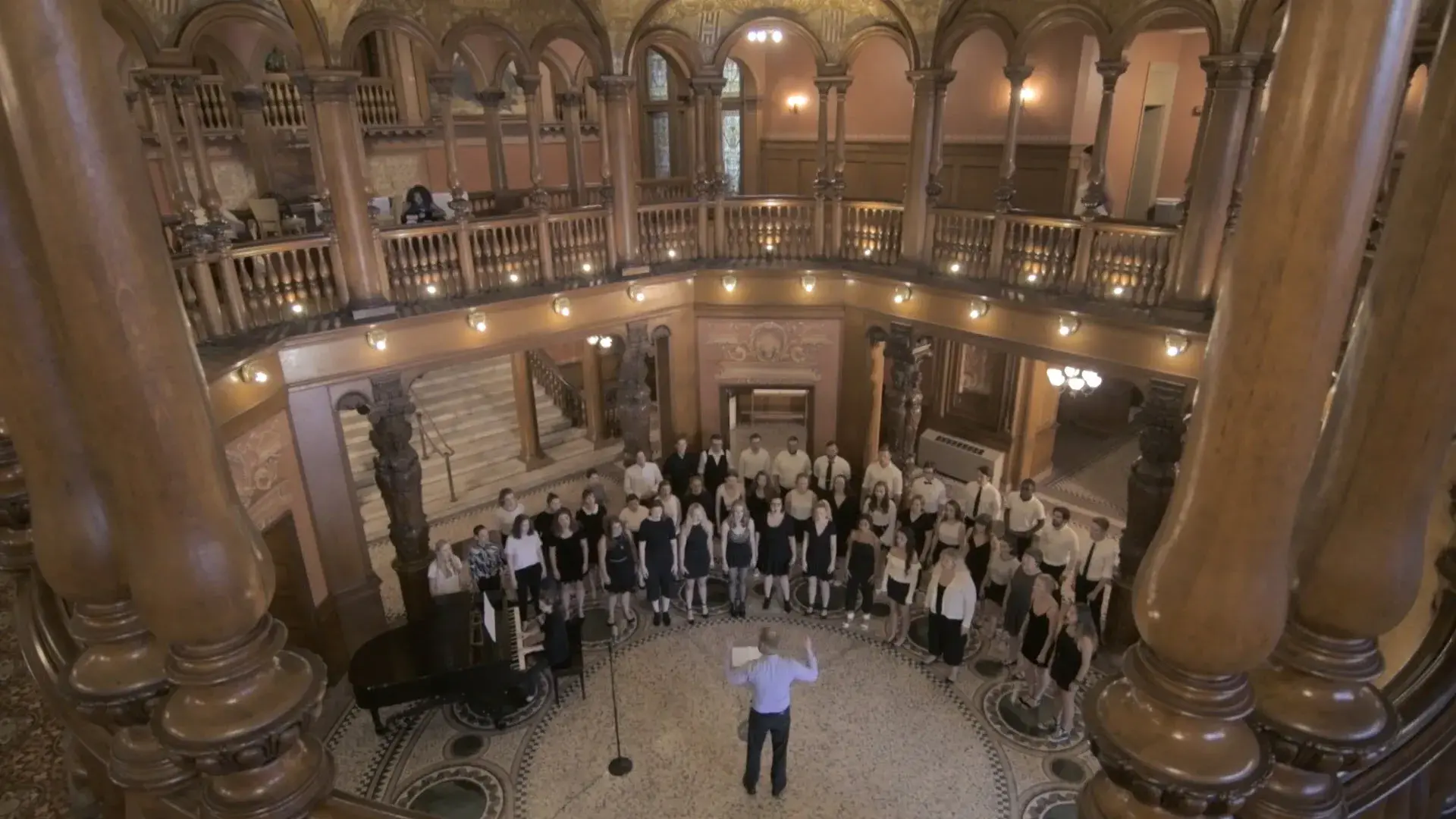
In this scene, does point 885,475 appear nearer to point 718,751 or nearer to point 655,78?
point 718,751

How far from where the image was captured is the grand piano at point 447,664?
738 centimetres

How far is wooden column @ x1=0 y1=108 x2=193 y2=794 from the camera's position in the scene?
2.15 meters

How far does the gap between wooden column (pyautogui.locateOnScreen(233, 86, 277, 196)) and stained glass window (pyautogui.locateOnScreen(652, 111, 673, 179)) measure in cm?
708

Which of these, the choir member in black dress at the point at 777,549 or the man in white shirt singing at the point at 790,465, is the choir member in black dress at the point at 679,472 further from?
the choir member in black dress at the point at 777,549

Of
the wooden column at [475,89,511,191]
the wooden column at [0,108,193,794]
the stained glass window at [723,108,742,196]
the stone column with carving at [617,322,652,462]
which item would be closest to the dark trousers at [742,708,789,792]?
the wooden column at [0,108,193,794]

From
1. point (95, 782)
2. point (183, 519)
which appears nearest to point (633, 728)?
point (95, 782)

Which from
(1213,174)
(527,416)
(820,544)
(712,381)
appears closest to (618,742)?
(820,544)

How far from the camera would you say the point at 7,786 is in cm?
536

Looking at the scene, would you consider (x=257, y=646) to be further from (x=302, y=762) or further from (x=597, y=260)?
(x=597, y=260)

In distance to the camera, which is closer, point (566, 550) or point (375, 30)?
point (375, 30)

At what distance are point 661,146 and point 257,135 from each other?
7.49m

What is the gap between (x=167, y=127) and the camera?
883 centimetres

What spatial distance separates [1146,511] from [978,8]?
20.2 ft

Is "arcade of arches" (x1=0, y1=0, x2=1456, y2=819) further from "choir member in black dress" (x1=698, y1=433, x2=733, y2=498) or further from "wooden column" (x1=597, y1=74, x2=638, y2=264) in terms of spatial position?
"choir member in black dress" (x1=698, y1=433, x2=733, y2=498)
